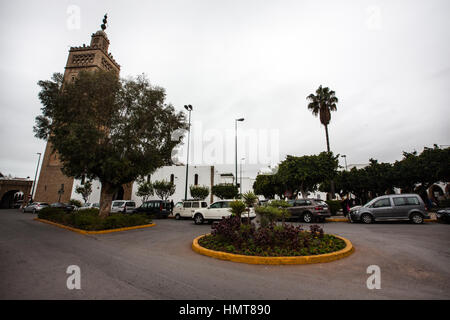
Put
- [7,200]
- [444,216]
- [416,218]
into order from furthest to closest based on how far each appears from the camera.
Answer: [7,200], [416,218], [444,216]

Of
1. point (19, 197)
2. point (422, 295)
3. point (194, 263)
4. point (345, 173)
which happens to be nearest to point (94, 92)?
point (194, 263)

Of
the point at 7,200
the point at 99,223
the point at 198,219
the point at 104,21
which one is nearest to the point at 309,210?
the point at 198,219

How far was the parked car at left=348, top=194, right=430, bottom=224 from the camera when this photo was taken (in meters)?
12.1

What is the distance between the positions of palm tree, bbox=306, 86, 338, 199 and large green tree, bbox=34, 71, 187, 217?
19767 millimetres

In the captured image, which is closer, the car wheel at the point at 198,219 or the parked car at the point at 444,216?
the parked car at the point at 444,216

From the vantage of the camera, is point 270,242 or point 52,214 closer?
point 270,242

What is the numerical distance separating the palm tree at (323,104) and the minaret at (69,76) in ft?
120

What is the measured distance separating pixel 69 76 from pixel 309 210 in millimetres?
55412

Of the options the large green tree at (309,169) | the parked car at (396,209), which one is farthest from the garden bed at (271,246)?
the large green tree at (309,169)

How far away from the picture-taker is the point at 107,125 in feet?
42.5

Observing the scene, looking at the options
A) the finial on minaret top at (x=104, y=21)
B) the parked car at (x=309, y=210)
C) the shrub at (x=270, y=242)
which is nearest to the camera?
the shrub at (x=270, y=242)

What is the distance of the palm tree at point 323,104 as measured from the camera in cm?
2525

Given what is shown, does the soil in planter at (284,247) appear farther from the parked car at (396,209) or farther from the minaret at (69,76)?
the minaret at (69,76)

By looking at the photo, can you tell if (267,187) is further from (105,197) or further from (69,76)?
(69,76)
